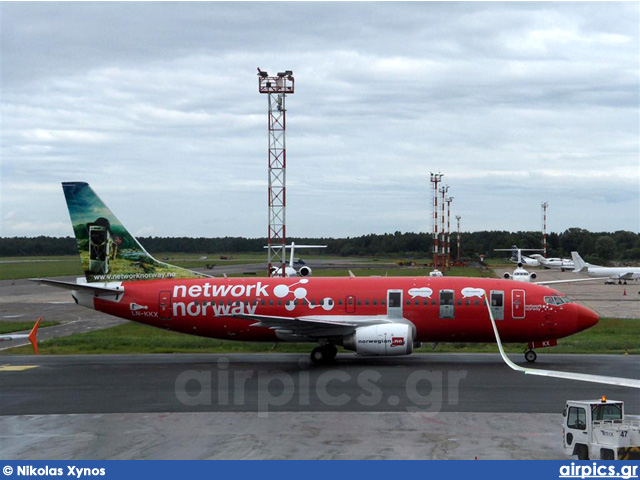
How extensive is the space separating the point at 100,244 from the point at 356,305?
42.5 ft

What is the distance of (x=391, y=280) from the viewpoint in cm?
3516

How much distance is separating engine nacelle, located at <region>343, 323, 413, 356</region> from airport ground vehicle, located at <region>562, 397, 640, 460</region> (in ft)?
45.6

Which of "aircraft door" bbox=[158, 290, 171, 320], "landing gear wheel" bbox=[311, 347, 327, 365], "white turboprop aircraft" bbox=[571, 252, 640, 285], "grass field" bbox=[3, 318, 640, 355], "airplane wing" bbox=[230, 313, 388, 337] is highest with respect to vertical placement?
"aircraft door" bbox=[158, 290, 171, 320]

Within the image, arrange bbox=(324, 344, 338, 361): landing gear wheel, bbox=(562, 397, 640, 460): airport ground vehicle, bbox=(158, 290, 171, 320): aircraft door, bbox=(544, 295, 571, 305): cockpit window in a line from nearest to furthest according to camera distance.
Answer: bbox=(562, 397, 640, 460): airport ground vehicle → bbox=(544, 295, 571, 305): cockpit window → bbox=(324, 344, 338, 361): landing gear wheel → bbox=(158, 290, 171, 320): aircraft door

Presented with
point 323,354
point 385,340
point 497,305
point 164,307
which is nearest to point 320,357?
point 323,354

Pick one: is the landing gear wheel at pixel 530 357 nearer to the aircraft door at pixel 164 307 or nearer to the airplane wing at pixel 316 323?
the airplane wing at pixel 316 323

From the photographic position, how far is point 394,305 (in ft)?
112

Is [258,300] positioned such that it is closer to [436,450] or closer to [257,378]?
[257,378]

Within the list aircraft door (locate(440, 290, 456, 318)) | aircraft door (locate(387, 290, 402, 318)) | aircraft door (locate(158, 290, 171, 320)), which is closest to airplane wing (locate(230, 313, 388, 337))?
aircraft door (locate(387, 290, 402, 318))

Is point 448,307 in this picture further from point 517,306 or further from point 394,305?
point 517,306

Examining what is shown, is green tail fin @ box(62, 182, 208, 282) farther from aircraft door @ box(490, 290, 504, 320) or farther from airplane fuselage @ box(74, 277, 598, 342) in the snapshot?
aircraft door @ box(490, 290, 504, 320)

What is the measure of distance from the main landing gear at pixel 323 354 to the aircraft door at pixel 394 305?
3.05 metres

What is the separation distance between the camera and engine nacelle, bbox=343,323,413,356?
31.9 meters
